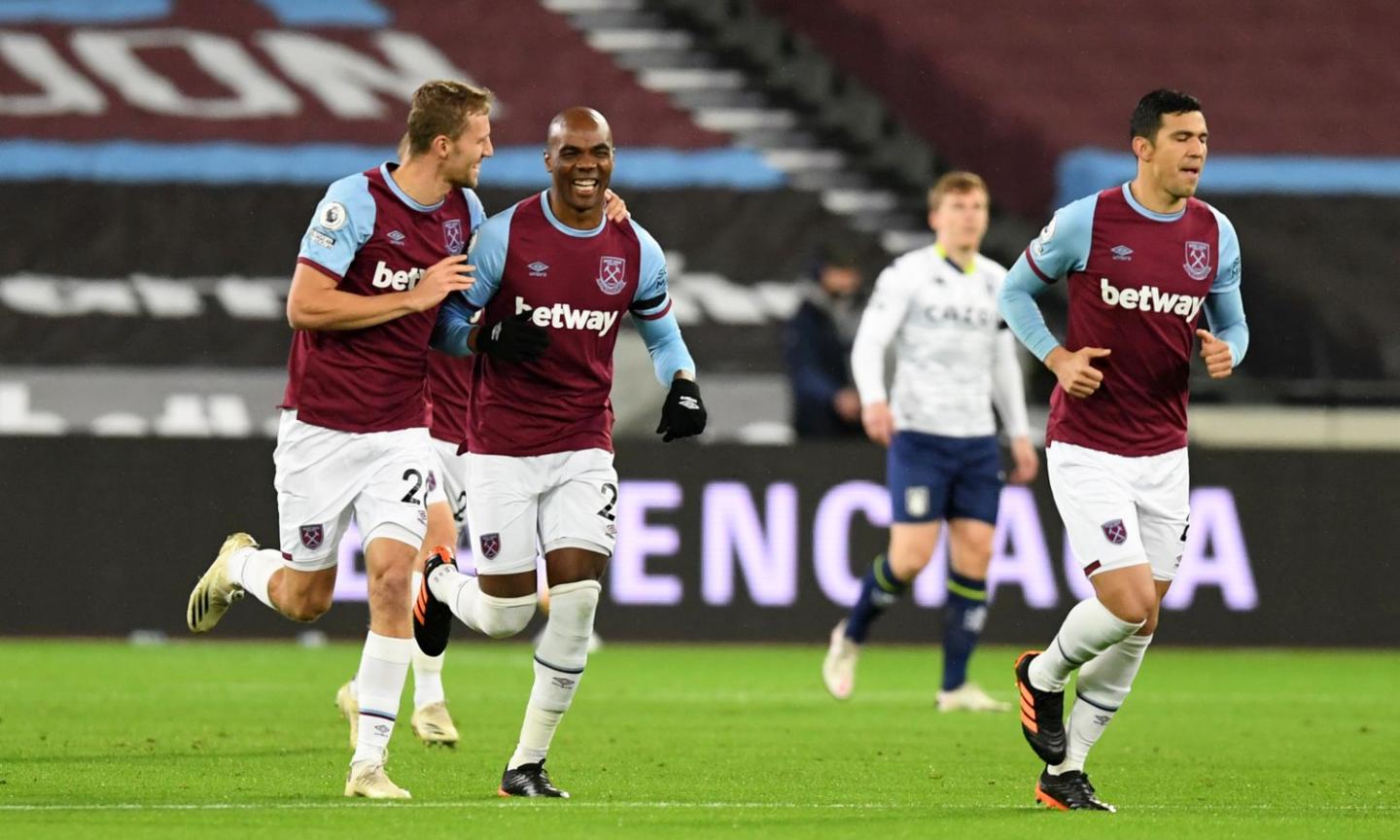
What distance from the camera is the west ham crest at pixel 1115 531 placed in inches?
291

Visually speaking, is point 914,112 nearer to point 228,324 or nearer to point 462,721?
point 228,324

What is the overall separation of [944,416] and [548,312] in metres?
4.47

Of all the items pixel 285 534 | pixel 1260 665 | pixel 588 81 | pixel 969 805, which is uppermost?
pixel 588 81

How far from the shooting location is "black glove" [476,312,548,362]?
24.0 feet

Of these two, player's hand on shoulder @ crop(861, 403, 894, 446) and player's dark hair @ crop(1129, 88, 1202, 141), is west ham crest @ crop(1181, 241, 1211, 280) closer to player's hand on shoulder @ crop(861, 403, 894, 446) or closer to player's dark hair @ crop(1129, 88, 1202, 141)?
player's dark hair @ crop(1129, 88, 1202, 141)

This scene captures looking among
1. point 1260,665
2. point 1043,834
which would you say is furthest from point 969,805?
point 1260,665

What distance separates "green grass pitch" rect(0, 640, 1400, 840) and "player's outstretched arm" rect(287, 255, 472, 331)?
151cm

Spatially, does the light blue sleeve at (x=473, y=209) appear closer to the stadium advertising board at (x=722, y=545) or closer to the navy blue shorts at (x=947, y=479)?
the navy blue shorts at (x=947, y=479)

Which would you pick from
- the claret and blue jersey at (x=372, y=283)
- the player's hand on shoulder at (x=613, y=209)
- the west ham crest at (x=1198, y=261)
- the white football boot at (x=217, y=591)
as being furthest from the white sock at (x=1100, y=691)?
the white football boot at (x=217, y=591)

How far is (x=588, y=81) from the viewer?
846 inches

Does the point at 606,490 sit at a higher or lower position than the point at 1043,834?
higher

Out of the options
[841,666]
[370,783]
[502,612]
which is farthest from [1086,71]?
[370,783]

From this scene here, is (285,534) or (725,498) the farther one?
(725,498)

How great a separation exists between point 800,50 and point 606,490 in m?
15.8
